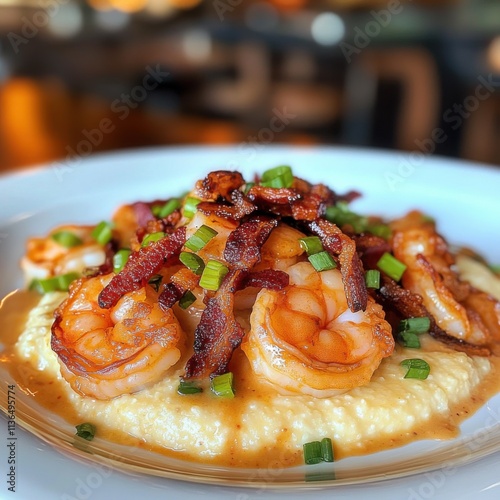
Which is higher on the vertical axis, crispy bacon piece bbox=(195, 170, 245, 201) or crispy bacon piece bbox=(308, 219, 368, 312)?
crispy bacon piece bbox=(195, 170, 245, 201)

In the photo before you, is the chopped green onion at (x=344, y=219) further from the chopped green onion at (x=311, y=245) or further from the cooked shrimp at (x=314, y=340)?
the cooked shrimp at (x=314, y=340)

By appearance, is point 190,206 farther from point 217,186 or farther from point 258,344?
point 258,344

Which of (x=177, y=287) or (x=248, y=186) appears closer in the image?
(x=177, y=287)

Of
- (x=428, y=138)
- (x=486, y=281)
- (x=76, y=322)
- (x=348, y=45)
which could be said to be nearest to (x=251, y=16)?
(x=348, y=45)

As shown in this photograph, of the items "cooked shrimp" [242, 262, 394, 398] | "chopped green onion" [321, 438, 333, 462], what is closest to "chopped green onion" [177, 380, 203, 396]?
"cooked shrimp" [242, 262, 394, 398]

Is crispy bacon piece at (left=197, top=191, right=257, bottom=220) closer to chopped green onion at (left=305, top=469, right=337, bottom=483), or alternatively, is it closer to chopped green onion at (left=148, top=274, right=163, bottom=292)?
chopped green onion at (left=148, top=274, right=163, bottom=292)

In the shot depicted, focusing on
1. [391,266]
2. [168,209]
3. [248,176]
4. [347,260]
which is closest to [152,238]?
[168,209]

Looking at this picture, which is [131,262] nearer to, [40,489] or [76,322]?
[76,322]
